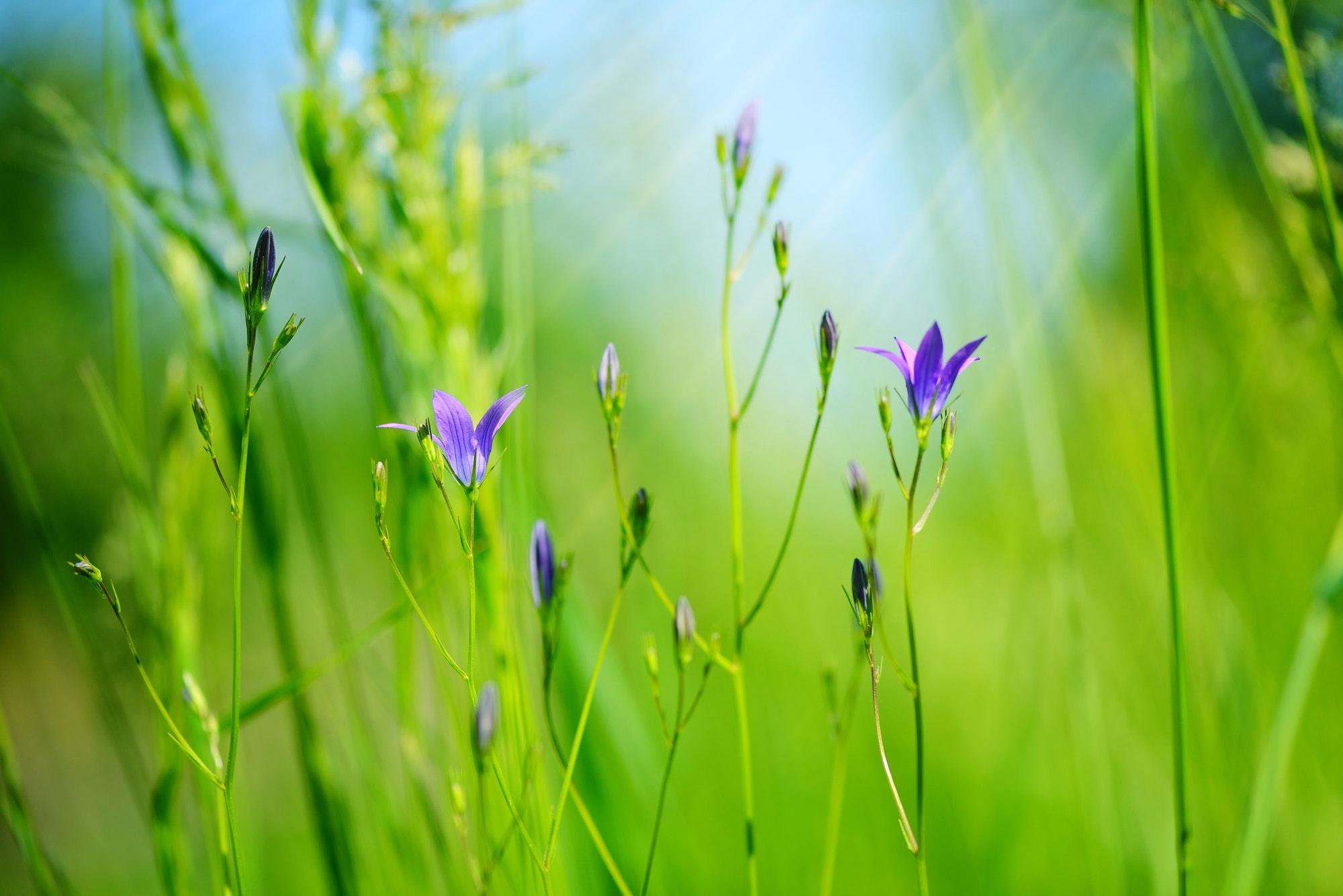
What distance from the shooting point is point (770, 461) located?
3.82 feet

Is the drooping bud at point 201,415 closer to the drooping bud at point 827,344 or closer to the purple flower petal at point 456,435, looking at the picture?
the purple flower petal at point 456,435

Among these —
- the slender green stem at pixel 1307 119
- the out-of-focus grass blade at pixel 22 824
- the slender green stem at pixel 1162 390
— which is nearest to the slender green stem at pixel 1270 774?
the slender green stem at pixel 1162 390

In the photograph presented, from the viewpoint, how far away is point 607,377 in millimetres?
Result: 294

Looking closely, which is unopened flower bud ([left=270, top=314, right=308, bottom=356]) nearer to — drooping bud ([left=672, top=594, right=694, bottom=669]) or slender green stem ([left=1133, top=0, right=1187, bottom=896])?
drooping bud ([left=672, top=594, right=694, bottom=669])

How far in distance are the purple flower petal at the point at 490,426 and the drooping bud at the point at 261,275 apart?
89mm


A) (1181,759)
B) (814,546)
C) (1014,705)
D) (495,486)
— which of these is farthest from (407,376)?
(814,546)

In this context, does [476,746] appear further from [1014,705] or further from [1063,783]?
[1063,783]

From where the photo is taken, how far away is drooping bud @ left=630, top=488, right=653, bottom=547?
304 millimetres

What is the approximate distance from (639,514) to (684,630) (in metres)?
0.05

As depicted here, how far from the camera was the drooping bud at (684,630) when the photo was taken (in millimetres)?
292

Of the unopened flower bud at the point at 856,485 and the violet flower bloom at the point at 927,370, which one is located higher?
the violet flower bloom at the point at 927,370

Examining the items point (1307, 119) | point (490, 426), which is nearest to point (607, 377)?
point (490, 426)

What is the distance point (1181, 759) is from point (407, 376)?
0.46 metres

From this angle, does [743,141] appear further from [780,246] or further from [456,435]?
[456,435]
